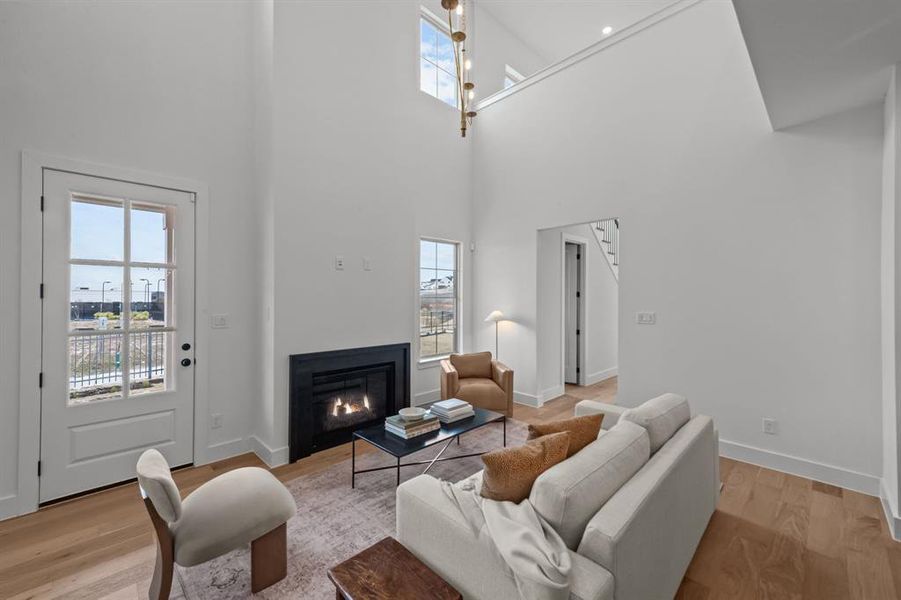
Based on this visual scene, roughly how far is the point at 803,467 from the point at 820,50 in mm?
2985

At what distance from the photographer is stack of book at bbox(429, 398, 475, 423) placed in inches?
120

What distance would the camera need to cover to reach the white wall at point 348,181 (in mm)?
3467

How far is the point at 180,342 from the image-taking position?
3277 mm

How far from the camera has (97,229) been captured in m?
2.90

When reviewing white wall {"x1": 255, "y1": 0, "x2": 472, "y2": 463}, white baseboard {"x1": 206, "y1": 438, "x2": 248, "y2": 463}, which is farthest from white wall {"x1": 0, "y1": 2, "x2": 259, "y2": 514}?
white wall {"x1": 255, "y1": 0, "x2": 472, "y2": 463}

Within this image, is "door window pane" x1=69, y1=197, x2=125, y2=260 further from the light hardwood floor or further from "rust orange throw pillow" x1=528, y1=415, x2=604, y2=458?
"rust orange throw pillow" x1=528, y1=415, x2=604, y2=458

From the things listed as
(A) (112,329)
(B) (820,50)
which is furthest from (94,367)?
(B) (820,50)

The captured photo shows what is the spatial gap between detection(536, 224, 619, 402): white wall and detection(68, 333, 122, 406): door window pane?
165 inches

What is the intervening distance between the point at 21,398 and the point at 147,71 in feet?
8.69

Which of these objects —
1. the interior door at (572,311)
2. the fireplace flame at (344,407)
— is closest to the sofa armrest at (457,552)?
the fireplace flame at (344,407)

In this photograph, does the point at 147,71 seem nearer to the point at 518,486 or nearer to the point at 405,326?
the point at 405,326

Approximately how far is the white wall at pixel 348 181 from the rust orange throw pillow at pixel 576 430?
2.51 metres

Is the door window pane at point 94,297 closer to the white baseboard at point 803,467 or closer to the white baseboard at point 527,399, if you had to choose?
the white baseboard at point 527,399

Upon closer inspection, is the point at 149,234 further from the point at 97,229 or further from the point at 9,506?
the point at 9,506
